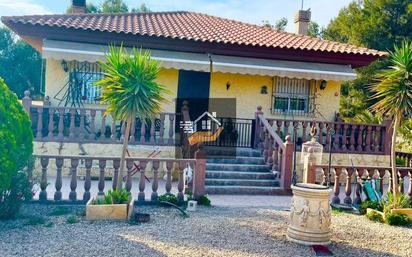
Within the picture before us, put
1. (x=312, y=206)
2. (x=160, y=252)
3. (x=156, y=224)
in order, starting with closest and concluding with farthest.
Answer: (x=160, y=252), (x=312, y=206), (x=156, y=224)

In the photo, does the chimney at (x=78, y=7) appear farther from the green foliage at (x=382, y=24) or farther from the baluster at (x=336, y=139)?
the green foliage at (x=382, y=24)

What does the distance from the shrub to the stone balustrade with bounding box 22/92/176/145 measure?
18.1 ft

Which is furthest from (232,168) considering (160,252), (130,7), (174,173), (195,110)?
(130,7)

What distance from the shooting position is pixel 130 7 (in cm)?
5462

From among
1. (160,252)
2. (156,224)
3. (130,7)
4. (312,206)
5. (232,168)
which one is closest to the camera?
(160,252)

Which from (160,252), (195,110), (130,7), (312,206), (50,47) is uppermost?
(130,7)

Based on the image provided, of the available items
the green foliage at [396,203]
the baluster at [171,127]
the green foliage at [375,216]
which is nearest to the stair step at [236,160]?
the baluster at [171,127]

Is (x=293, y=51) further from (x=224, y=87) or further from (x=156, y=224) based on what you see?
(x=156, y=224)

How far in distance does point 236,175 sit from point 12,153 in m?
8.57

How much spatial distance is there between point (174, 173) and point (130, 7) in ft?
138

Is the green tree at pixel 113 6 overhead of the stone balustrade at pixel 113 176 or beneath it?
overhead

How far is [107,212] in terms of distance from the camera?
34.4ft

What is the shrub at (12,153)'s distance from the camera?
9.48 metres

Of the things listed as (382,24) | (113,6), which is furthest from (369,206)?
(113,6)
